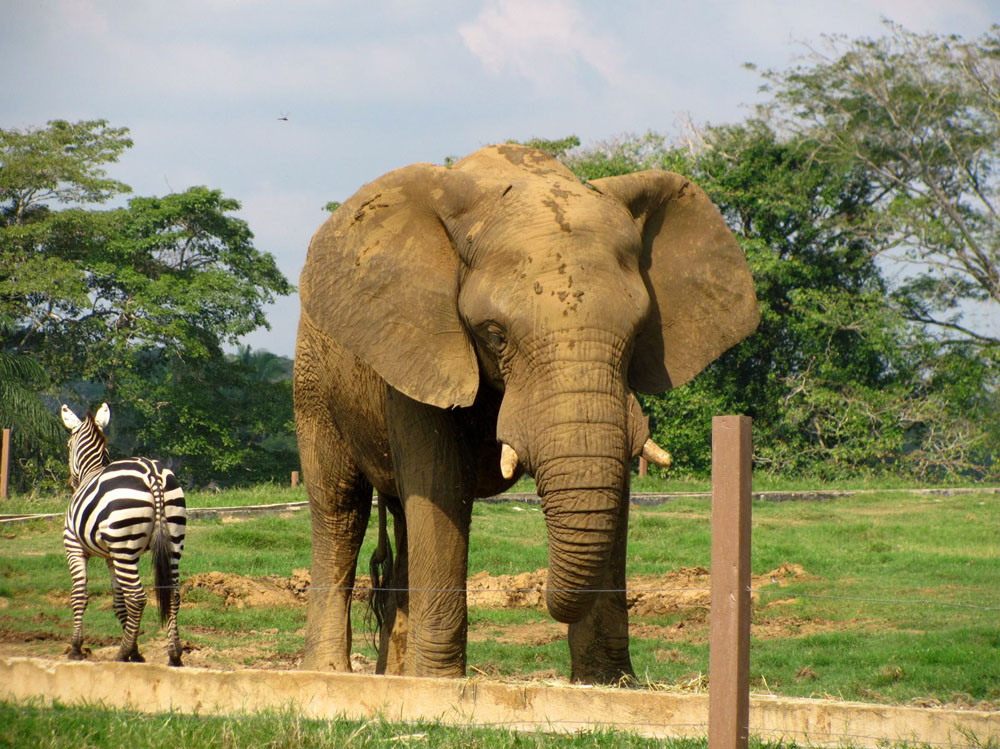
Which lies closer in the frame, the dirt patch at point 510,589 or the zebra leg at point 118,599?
the zebra leg at point 118,599

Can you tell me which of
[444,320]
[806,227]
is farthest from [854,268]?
[444,320]

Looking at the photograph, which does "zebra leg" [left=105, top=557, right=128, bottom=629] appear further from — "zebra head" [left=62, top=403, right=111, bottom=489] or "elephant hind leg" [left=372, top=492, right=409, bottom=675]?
"elephant hind leg" [left=372, top=492, right=409, bottom=675]

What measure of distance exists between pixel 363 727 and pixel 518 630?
239 inches

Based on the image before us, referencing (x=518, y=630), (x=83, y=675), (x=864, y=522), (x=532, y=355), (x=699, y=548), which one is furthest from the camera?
(x=864, y=522)

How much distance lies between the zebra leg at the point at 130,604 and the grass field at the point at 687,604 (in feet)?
2.54

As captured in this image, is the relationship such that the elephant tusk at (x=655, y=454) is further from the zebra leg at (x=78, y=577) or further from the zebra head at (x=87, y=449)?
the zebra head at (x=87, y=449)

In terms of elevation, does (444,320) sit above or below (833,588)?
above

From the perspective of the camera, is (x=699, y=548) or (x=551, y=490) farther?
(x=699, y=548)

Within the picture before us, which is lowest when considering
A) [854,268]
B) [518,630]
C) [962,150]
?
[518,630]

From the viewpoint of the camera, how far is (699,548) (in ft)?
51.3

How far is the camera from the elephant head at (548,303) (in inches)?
222

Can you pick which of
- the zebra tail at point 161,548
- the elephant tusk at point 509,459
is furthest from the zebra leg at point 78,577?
the elephant tusk at point 509,459

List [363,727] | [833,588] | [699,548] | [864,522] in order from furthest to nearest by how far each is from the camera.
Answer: [864,522] → [699,548] → [833,588] → [363,727]

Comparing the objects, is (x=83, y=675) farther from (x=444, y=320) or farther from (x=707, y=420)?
(x=707, y=420)
